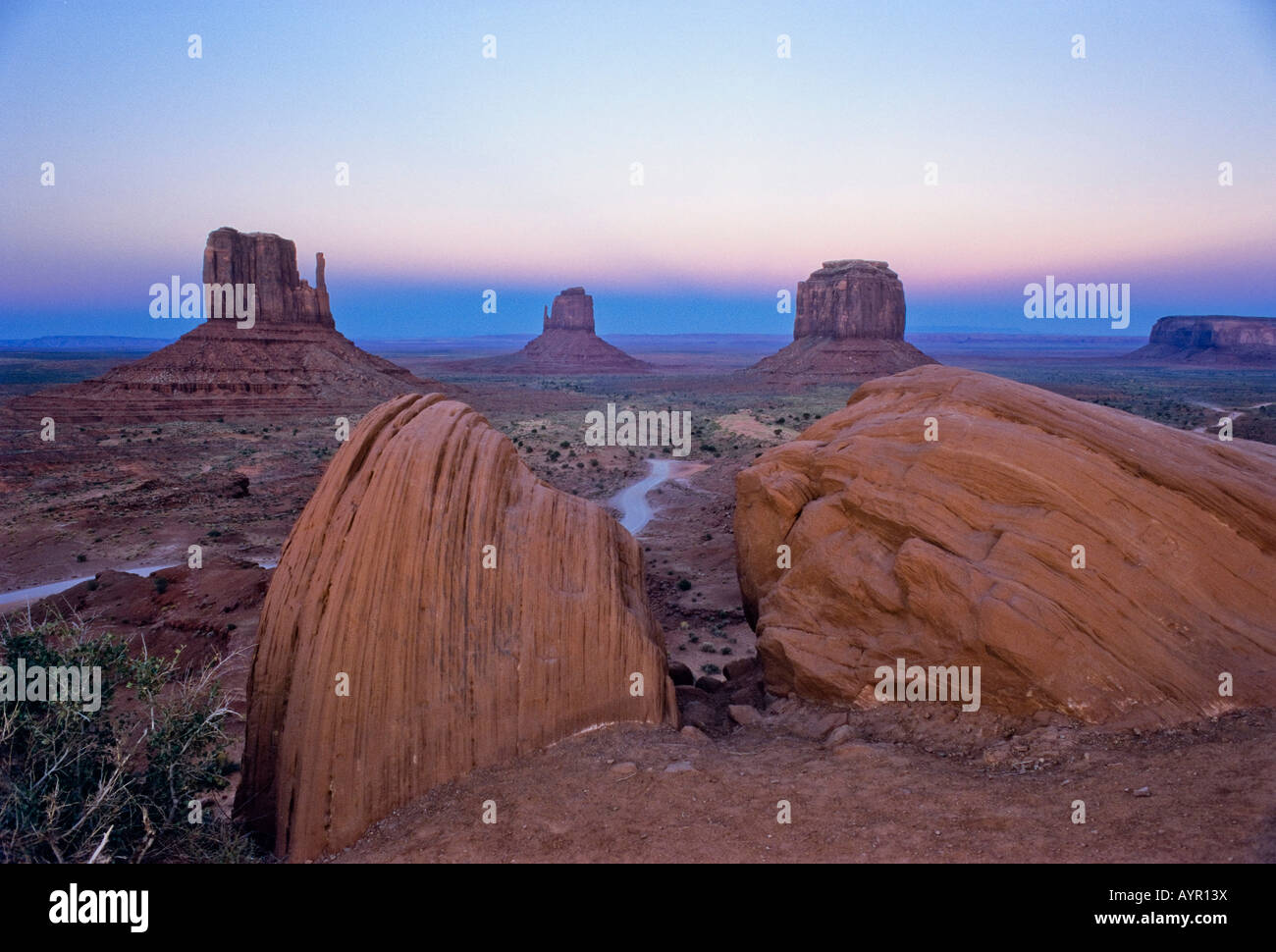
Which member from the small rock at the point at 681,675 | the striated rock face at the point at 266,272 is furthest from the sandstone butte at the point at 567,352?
the small rock at the point at 681,675

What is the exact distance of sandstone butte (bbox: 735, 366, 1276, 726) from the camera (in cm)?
905

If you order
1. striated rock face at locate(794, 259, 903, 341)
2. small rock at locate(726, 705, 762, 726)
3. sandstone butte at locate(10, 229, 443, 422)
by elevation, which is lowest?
small rock at locate(726, 705, 762, 726)

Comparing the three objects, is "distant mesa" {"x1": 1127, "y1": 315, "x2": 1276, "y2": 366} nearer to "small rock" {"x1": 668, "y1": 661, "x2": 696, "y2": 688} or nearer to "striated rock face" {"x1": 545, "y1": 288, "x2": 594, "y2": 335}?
"striated rock face" {"x1": 545, "y1": 288, "x2": 594, "y2": 335}

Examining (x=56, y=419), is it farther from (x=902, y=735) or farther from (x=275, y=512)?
(x=902, y=735)

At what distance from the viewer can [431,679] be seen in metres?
9.45

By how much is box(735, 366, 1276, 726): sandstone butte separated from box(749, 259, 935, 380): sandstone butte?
305 feet

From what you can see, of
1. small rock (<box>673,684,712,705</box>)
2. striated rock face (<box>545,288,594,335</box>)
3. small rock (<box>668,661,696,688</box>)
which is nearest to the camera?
small rock (<box>673,684,712,705</box>)

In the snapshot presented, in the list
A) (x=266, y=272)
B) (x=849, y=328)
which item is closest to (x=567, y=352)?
(x=849, y=328)

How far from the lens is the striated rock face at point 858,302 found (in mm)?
112125

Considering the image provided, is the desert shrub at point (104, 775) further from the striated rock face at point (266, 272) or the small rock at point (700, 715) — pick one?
the striated rock face at point (266, 272)

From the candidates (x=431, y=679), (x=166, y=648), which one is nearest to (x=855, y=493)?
(x=431, y=679)

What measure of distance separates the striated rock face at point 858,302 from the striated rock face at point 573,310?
68.9 m

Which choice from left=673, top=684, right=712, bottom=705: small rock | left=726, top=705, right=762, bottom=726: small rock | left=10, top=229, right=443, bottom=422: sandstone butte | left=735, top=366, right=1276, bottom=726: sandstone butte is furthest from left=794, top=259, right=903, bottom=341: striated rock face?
left=726, top=705, right=762, bottom=726: small rock
